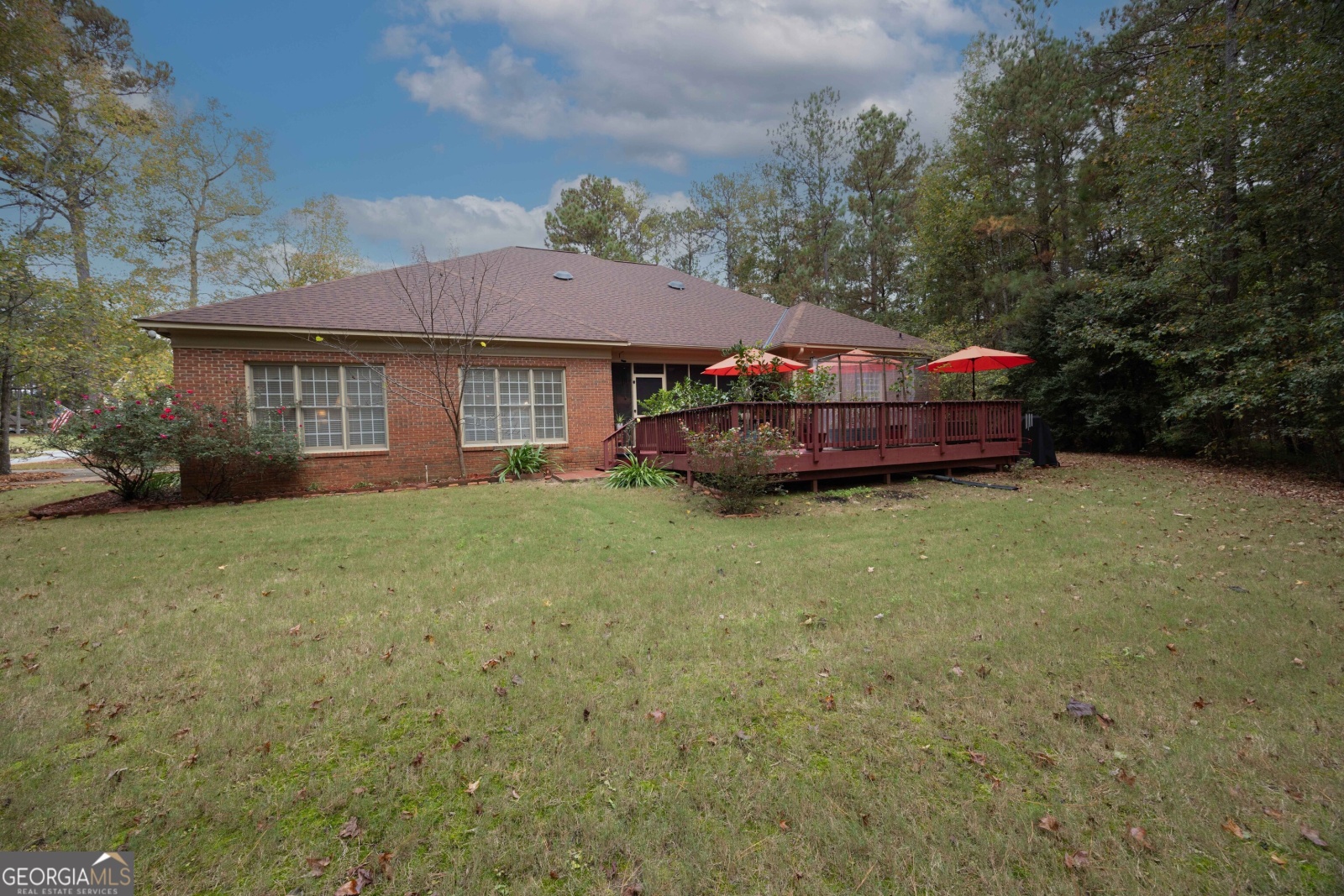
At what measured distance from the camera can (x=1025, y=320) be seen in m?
17.0

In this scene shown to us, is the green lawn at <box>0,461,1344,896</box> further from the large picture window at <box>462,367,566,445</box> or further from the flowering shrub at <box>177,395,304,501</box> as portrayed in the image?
the large picture window at <box>462,367,566,445</box>

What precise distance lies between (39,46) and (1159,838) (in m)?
22.4

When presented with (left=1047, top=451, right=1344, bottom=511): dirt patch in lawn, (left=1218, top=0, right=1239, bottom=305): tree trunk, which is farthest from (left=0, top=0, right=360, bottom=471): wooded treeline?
(left=1047, top=451, right=1344, bottom=511): dirt patch in lawn

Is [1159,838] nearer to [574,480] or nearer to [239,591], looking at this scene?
[239,591]

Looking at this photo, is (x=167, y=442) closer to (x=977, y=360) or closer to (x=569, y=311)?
(x=569, y=311)

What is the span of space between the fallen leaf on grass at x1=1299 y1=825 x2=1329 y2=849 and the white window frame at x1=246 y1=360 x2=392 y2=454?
1321cm

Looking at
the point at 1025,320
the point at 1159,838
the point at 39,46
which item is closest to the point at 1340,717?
the point at 1159,838

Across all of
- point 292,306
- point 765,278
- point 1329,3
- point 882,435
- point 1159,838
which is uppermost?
point 765,278

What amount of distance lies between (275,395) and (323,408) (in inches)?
33.9

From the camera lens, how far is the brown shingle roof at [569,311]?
37.8 feet

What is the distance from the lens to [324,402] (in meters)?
11.8

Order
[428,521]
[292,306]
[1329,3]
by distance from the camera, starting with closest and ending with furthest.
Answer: [1329,3]
[428,521]
[292,306]

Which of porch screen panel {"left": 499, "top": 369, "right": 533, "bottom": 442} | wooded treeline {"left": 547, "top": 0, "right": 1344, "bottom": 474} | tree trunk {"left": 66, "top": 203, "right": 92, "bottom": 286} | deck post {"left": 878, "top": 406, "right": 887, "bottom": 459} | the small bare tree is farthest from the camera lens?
tree trunk {"left": 66, "top": 203, "right": 92, "bottom": 286}

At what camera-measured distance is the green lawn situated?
1.94 meters
